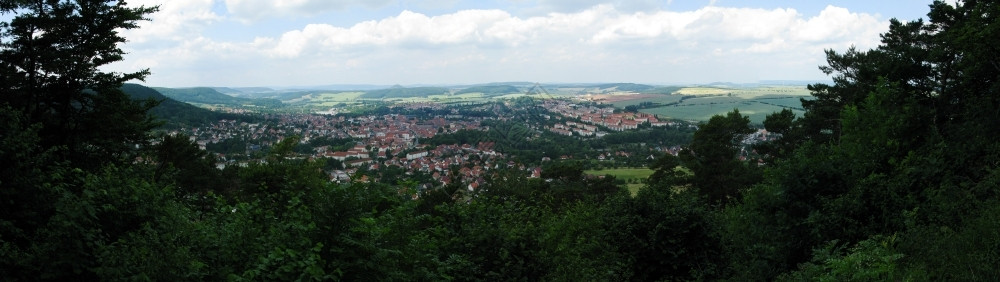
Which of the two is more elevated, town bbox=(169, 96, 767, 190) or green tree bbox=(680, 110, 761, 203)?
green tree bbox=(680, 110, 761, 203)

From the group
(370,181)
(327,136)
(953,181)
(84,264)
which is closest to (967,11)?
(953,181)

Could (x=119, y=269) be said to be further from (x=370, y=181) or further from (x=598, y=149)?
(x=598, y=149)

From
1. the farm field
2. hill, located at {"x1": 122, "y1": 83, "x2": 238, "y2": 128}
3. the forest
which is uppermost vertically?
the forest

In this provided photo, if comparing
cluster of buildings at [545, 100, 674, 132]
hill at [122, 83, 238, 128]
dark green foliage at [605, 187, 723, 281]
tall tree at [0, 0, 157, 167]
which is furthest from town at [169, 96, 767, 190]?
dark green foliage at [605, 187, 723, 281]

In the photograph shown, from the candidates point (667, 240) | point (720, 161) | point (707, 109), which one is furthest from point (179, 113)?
point (707, 109)

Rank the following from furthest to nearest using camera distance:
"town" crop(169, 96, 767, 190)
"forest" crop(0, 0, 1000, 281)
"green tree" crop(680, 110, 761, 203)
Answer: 1. "town" crop(169, 96, 767, 190)
2. "green tree" crop(680, 110, 761, 203)
3. "forest" crop(0, 0, 1000, 281)

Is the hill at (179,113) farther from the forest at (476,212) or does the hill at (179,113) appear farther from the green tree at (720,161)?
the green tree at (720,161)

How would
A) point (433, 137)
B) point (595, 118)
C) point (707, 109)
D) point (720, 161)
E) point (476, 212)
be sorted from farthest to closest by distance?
1. point (707, 109)
2. point (595, 118)
3. point (433, 137)
4. point (720, 161)
5. point (476, 212)

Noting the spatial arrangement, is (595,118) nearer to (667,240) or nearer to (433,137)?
(433,137)

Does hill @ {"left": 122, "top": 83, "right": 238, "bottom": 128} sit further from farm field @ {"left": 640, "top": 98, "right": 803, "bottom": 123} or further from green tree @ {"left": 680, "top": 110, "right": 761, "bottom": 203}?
farm field @ {"left": 640, "top": 98, "right": 803, "bottom": 123}
